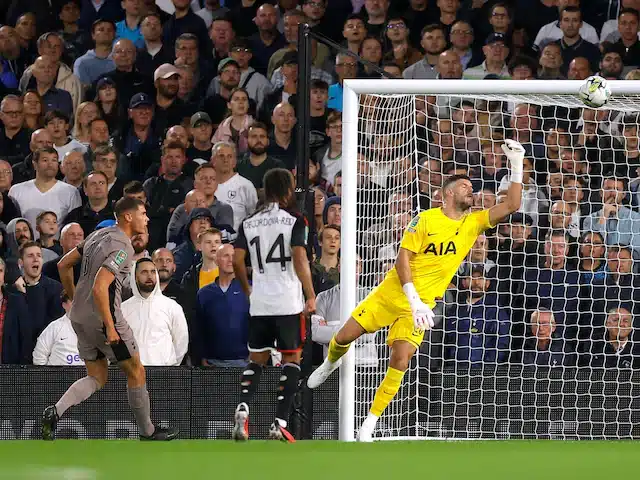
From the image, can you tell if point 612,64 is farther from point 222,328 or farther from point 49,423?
point 49,423

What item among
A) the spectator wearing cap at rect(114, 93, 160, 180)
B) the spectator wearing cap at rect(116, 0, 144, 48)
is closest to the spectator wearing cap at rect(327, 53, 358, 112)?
the spectator wearing cap at rect(114, 93, 160, 180)

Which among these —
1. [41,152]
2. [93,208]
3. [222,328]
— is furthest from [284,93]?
[222,328]

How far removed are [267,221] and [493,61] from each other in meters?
3.78

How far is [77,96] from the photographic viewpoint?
11445 millimetres

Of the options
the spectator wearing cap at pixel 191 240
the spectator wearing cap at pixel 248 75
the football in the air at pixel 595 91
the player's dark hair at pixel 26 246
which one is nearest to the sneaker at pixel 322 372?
the spectator wearing cap at pixel 191 240

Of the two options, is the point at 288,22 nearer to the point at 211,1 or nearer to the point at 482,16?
the point at 211,1

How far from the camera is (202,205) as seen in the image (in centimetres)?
1020

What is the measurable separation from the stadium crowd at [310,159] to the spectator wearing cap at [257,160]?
0.08ft

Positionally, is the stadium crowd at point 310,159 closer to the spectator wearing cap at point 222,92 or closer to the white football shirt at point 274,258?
the spectator wearing cap at point 222,92

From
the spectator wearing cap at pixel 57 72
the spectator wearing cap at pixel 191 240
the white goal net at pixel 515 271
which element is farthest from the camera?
the spectator wearing cap at pixel 57 72

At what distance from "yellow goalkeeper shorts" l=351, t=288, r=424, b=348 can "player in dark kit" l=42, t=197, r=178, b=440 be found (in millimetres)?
1437

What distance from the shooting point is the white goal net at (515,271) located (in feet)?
28.4

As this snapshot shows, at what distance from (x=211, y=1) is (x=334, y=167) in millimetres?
2596

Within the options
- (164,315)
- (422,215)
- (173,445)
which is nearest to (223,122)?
(164,315)
